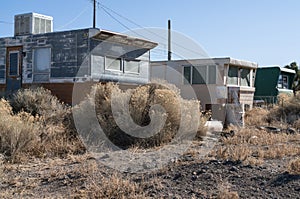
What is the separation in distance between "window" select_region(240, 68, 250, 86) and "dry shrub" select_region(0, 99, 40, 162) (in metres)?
17.8

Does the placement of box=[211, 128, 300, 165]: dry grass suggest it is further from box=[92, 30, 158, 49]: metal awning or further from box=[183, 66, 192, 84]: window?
box=[183, 66, 192, 84]: window

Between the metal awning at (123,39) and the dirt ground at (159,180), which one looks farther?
the metal awning at (123,39)

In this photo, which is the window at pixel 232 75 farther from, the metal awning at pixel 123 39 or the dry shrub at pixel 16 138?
the dry shrub at pixel 16 138

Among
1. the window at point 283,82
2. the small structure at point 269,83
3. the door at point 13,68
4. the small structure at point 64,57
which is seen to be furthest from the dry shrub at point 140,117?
the window at point 283,82

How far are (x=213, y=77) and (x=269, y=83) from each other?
27.9ft

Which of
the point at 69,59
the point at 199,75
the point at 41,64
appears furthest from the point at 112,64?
the point at 199,75

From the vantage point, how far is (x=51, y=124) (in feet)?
35.3

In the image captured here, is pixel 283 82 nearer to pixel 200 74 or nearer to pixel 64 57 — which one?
pixel 200 74

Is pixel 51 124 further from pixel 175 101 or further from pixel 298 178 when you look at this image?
pixel 298 178

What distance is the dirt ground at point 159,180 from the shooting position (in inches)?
220

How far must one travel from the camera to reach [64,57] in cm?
1686

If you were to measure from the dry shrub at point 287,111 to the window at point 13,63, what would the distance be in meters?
11.3

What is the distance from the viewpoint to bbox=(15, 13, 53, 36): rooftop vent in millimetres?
18172

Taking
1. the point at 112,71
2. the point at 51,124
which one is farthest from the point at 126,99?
the point at 112,71
